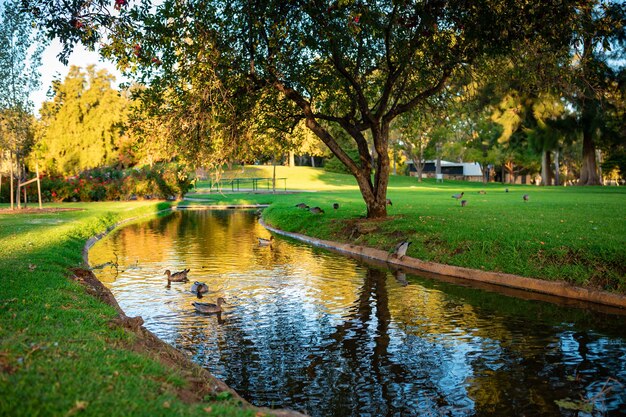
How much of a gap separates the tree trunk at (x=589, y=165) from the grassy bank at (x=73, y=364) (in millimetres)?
53973

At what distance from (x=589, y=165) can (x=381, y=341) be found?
54.4 m

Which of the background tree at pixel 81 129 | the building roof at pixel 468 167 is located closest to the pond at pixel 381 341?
the background tree at pixel 81 129

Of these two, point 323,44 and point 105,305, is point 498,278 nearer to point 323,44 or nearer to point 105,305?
point 323,44

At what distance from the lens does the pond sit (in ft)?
24.3

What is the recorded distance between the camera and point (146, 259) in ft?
62.1

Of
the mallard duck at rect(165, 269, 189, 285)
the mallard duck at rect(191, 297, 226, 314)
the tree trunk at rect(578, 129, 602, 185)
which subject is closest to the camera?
the mallard duck at rect(191, 297, 226, 314)

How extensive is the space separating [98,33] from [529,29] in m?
10.4

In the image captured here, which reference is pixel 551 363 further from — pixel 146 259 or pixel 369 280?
pixel 146 259

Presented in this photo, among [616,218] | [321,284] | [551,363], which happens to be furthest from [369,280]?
[616,218]

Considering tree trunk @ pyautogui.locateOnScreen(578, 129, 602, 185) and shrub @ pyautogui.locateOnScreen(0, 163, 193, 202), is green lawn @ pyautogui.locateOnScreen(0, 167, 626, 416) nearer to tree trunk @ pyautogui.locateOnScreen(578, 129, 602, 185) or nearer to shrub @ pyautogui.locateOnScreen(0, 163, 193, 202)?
shrub @ pyautogui.locateOnScreen(0, 163, 193, 202)

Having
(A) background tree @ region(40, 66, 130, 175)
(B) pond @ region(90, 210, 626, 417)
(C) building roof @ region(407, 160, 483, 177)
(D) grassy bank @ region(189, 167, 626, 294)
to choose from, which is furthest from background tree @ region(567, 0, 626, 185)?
(C) building roof @ region(407, 160, 483, 177)

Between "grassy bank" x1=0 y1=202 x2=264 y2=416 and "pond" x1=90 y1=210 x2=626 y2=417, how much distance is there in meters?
1.56

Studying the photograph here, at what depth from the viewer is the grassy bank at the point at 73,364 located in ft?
16.1

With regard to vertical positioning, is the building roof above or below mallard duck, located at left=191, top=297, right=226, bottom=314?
above
